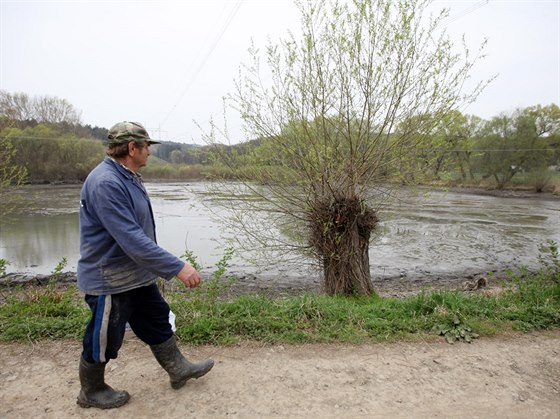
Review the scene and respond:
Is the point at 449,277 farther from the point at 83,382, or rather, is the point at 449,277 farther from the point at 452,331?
the point at 83,382

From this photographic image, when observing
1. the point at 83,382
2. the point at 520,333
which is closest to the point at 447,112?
the point at 520,333

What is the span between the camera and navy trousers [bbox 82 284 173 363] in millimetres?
2551

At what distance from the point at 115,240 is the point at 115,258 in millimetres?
135

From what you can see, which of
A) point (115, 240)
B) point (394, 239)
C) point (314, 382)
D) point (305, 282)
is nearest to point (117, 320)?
point (115, 240)

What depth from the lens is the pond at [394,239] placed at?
11.4 m

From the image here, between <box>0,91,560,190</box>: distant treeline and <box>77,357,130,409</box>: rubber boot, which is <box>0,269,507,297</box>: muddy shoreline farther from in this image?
<box>77,357,130,409</box>: rubber boot

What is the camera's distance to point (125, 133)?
2.68 metres

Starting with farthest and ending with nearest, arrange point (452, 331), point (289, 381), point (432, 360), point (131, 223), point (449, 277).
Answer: point (449, 277)
point (452, 331)
point (432, 360)
point (289, 381)
point (131, 223)

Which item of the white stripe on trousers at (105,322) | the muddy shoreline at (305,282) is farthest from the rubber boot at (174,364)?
the muddy shoreline at (305,282)

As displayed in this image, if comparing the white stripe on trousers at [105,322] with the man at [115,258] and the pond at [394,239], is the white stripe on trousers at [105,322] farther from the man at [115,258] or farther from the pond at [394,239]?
the pond at [394,239]

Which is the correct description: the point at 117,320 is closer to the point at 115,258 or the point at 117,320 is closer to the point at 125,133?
the point at 115,258

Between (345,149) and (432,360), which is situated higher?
(345,149)

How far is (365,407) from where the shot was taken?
108 inches

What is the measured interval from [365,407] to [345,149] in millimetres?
4525
